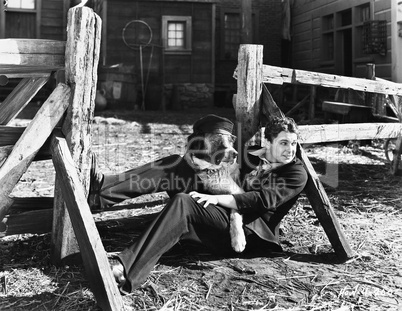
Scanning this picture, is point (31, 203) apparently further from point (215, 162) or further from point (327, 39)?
point (327, 39)

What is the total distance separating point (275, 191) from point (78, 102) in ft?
4.95

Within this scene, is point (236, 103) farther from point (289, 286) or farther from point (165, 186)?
point (289, 286)

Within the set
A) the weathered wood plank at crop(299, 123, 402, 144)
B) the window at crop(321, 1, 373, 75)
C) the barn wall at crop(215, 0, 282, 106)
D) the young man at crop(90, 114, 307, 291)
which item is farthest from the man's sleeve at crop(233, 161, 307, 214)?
the barn wall at crop(215, 0, 282, 106)

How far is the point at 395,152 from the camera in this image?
6918 mm

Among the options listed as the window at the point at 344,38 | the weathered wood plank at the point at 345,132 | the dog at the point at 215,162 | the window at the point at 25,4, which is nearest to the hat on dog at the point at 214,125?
the dog at the point at 215,162

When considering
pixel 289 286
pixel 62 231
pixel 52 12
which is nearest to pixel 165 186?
pixel 62 231

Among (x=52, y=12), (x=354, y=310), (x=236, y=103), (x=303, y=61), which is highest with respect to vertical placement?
(x=52, y=12)

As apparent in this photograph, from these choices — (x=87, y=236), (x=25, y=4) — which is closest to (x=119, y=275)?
(x=87, y=236)

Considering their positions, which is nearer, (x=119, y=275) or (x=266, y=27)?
(x=119, y=275)

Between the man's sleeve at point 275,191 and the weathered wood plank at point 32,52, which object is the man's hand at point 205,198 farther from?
the weathered wood plank at point 32,52

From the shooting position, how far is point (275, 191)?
3539 mm

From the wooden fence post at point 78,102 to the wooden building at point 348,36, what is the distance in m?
9.16

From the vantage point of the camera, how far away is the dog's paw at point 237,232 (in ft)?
11.3

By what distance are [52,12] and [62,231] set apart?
13.8 meters
